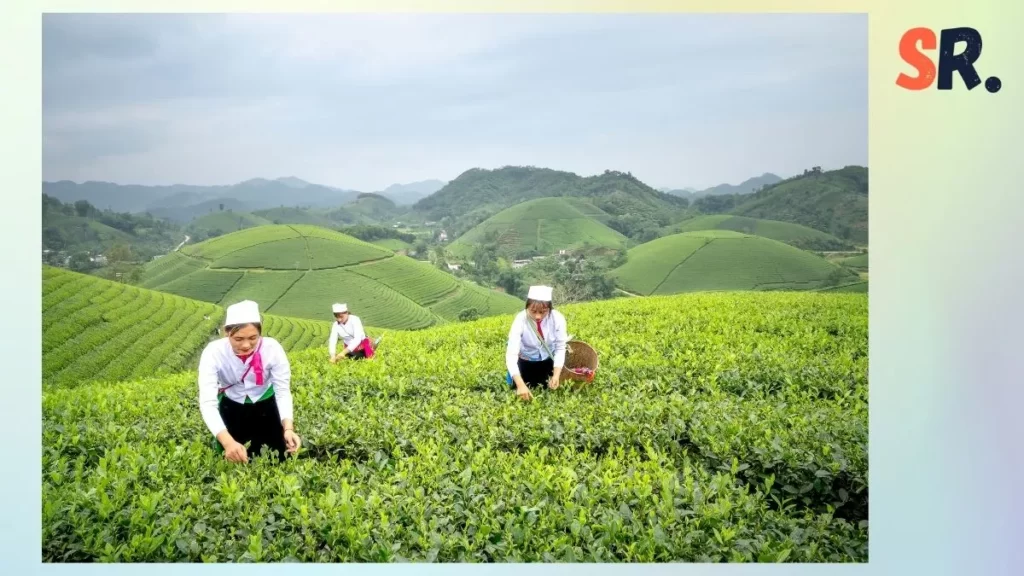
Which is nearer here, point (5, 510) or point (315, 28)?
point (5, 510)

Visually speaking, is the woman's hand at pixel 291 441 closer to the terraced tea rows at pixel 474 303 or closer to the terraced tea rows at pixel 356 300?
the terraced tea rows at pixel 356 300

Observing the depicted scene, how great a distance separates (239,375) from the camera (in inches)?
160

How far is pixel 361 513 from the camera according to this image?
150 inches

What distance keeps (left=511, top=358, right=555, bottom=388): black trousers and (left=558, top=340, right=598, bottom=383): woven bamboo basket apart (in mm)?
106

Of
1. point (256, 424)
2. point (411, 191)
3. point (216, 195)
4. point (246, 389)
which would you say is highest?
point (411, 191)

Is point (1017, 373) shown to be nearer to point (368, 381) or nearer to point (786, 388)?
point (786, 388)

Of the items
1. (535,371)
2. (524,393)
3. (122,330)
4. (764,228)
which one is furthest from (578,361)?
(122,330)

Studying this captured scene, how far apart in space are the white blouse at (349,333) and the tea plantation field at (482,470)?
0.26 metres

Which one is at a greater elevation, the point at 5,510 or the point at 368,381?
the point at 368,381

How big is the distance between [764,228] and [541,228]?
208 cm

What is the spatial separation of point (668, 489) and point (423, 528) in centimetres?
134

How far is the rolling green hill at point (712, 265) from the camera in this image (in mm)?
6500

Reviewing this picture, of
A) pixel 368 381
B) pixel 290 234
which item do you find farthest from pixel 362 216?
pixel 368 381

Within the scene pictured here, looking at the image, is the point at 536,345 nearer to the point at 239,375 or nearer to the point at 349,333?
the point at 349,333
